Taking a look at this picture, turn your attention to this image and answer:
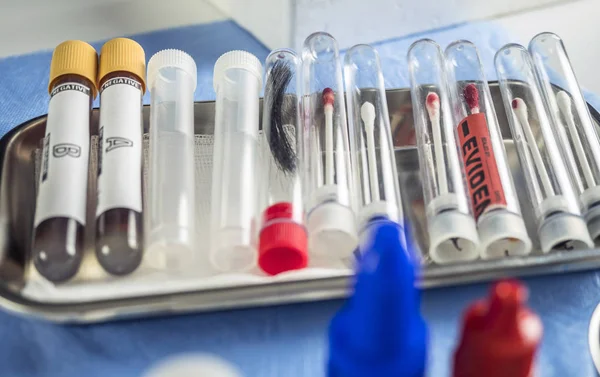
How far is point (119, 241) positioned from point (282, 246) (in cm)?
10

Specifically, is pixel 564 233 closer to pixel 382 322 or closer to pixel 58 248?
pixel 382 322

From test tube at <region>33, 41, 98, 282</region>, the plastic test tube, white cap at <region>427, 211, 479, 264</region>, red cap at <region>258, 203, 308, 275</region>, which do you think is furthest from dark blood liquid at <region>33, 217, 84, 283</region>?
the plastic test tube

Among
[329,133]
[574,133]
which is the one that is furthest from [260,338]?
[574,133]

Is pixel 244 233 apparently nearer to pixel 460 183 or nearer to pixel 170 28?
pixel 460 183

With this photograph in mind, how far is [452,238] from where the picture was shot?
1.35 feet

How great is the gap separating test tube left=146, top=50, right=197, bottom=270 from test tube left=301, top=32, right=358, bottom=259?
7 cm

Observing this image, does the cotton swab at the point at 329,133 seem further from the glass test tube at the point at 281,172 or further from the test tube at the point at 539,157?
the test tube at the point at 539,157

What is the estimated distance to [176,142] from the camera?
0.45 m

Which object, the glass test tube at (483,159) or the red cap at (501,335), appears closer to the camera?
the red cap at (501,335)

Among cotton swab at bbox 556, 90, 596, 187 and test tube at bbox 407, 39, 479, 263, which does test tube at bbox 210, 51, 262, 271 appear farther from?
cotton swab at bbox 556, 90, 596, 187

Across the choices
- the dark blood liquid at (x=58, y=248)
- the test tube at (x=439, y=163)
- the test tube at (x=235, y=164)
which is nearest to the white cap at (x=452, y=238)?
the test tube at (x=439, y=163)

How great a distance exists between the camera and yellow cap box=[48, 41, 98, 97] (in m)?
0.47

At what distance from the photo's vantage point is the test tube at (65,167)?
394 millimetres

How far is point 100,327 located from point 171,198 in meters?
0.09
